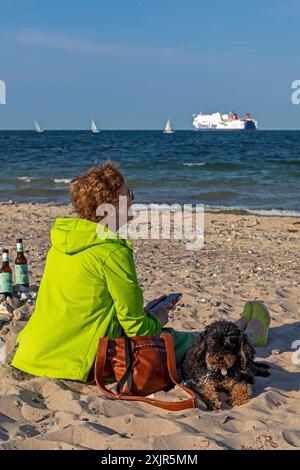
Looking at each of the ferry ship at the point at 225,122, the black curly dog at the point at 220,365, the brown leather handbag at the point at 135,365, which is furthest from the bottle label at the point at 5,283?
the ferry ship at the point at 225,122

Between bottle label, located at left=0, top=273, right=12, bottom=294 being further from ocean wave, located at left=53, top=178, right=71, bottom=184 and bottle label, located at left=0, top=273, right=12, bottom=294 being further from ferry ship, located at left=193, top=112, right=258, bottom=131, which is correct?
ferry ship, located at left=193, top=112, right=258, bottom=131

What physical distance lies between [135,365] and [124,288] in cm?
49

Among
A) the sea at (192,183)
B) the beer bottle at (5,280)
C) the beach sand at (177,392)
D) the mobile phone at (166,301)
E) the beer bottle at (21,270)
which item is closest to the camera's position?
the beach sand at (177,392)

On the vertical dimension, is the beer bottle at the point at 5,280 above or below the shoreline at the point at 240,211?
above

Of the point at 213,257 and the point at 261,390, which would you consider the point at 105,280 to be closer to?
the point at 261,390

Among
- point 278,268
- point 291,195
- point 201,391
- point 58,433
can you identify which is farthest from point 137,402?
point 291,195

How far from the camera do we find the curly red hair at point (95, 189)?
162 inches

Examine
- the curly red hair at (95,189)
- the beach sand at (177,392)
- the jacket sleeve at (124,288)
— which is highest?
the curly red hair at (95,189)

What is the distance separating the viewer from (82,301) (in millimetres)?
4234

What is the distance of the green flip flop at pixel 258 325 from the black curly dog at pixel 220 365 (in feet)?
3.83

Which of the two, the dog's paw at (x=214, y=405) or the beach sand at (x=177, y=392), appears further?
the dog's paw at (x=214, y=405)

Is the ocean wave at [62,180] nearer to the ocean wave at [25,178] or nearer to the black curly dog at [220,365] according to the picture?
the ocean wave at [25,178]

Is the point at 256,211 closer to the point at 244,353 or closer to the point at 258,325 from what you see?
the point at 258,325
